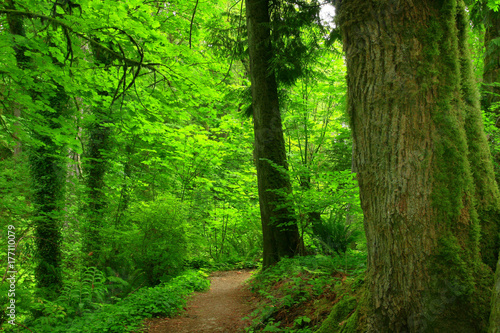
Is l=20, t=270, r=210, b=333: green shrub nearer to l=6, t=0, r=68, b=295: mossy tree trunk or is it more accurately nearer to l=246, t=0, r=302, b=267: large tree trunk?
l=6, t=0, r=68, b=295: mossy tree trunk

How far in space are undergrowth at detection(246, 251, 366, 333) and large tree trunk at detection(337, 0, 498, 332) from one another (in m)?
0.82

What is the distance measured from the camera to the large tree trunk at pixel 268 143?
5957 millimetres

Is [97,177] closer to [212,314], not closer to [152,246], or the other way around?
[152,246]

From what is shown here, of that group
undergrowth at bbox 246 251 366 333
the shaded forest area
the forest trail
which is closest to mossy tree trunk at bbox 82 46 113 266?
the shaded forest area

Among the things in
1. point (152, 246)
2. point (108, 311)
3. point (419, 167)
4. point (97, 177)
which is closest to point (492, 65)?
point (419, 167)

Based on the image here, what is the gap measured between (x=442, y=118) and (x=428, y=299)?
121 cm

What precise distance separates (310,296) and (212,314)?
209 centimetres

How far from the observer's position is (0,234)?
191 inches

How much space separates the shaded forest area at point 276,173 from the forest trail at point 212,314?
26 cm

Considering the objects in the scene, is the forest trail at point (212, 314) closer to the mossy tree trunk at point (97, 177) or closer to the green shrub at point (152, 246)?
the green shrub at point (152, 246)

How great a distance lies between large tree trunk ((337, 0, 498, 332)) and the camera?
6.19 ft

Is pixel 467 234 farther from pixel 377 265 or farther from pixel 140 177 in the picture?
pixel 140 177

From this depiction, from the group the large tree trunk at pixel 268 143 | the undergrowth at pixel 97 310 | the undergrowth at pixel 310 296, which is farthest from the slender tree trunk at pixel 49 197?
the undergrowth at pixel 310 296

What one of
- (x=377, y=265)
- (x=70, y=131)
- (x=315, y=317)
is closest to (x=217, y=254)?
(x=70, y=131)
